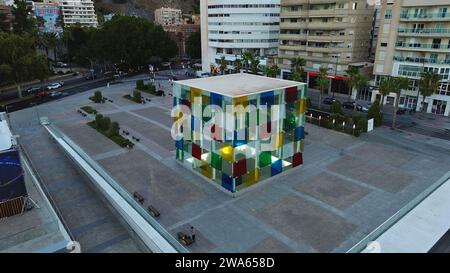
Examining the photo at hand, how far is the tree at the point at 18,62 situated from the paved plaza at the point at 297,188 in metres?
32.7

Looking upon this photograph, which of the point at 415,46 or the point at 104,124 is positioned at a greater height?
the point at 415,46

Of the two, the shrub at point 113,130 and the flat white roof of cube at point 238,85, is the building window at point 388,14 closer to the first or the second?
the flat white roof of cube at point 238,85

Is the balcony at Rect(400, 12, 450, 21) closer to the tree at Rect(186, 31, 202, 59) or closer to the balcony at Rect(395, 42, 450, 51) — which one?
the balcony at Rect(395, 42, 450, 51)

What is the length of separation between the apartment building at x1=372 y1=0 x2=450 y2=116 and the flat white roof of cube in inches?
1685

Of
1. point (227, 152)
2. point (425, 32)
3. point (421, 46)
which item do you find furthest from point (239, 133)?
point (425, 32)

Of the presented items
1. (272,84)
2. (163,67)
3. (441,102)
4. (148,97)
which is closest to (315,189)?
(272,84)

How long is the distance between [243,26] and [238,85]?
7925 centimetres

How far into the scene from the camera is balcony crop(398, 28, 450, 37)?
211 ft

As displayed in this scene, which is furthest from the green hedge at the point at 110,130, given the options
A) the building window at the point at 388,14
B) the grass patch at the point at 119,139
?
the building window at the point at 388,14

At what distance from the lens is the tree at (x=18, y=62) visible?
7856 centimetres

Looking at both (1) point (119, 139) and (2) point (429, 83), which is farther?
(2) point (429, 83)

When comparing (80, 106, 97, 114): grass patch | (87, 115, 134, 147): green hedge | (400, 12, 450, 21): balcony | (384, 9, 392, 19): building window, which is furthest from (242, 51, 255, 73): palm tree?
(87, 115, 134, 147): green hedge

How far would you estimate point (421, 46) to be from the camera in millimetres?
68188

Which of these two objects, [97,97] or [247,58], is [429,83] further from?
[97,97]
